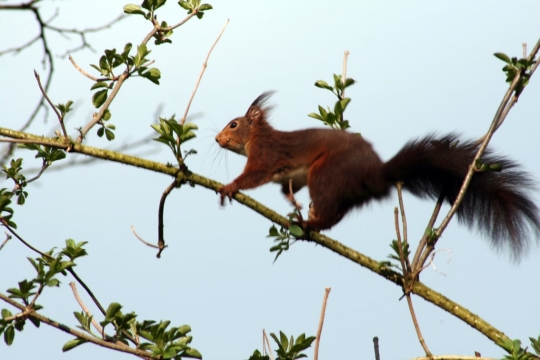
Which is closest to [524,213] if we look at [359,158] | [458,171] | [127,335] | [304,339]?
[458,171]

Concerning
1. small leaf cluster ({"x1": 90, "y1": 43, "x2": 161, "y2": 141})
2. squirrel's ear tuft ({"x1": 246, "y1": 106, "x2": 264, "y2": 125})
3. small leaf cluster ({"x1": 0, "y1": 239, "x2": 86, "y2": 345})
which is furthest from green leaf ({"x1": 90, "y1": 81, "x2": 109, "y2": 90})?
squirrel's ear tuft ({"x1": 246, "y1": 106, "x2": 264, "y2": 125})

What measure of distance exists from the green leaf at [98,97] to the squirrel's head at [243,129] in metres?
2.26

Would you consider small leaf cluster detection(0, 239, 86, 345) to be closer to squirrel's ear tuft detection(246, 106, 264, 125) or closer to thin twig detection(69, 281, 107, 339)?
thin twig detection(69, 281, 107, 339)

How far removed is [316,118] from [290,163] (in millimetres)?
860

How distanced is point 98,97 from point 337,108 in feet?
4.72

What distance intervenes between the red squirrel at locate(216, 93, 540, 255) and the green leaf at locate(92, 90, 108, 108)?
823 mm

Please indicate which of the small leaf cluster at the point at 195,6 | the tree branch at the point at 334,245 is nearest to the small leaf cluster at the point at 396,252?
the tree branch at the point at 334,245

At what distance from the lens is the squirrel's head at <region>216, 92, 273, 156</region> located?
18.1ft

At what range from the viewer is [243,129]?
5590 mm

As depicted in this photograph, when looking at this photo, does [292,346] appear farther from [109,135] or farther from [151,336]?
[109,135]

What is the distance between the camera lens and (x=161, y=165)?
3012mm

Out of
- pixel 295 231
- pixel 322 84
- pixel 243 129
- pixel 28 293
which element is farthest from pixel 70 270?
pixel 243 129

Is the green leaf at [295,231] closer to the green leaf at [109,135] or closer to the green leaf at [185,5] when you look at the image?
the green leaf at [109,135]

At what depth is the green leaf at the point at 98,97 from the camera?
3221 mm
